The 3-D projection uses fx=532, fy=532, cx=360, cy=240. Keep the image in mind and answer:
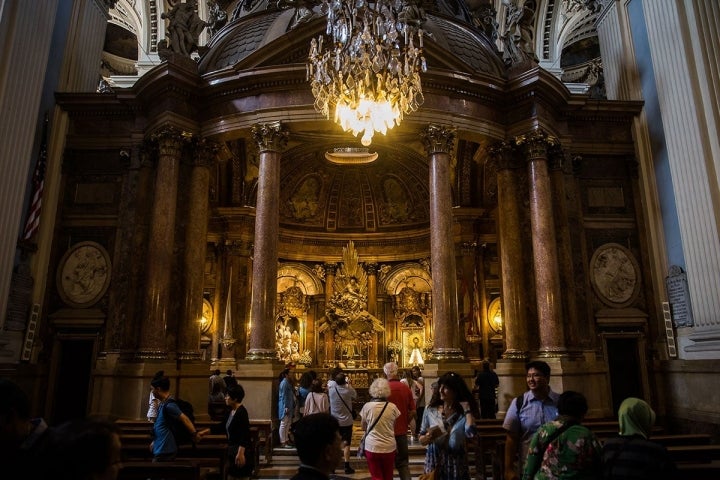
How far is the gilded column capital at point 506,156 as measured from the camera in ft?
48.7

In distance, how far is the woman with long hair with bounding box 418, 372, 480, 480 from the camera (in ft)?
15.6

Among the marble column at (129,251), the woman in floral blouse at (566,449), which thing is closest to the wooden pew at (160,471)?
the woman in floral blouse at (566,449)

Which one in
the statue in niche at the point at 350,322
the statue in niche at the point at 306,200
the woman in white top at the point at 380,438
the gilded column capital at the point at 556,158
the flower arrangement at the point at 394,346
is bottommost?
the woman in white top at the point at 380,438

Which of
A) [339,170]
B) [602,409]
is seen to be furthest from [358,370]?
[602,409]

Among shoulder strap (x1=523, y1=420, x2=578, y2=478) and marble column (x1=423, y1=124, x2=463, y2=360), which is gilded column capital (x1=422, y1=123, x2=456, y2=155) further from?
shoulder strap (x1=523, y1=420, x2=578, y2=478)

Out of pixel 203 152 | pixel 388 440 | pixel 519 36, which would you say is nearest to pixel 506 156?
pixel 519 36

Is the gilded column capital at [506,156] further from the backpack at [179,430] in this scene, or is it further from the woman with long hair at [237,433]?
the backpack at [179,430]

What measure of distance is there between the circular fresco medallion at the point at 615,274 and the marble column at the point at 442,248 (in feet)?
14.6

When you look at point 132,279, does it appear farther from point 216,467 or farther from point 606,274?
point 606,274

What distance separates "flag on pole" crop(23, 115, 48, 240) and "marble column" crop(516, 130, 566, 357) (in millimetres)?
12692

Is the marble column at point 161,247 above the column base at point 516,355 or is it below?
above

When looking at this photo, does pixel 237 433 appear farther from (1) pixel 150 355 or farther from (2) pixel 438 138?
(2) pixel 438 138

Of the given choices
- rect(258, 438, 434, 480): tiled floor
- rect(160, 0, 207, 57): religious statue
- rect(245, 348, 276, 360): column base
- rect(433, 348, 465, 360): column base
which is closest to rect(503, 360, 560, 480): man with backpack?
rect(258, 438, 434, 480): tiled floor

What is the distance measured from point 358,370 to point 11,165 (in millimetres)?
13218
